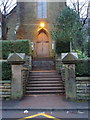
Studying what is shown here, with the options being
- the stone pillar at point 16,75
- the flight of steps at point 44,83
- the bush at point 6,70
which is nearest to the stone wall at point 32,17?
the flight of steps at point 44,83

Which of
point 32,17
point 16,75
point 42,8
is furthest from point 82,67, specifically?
point 42,8

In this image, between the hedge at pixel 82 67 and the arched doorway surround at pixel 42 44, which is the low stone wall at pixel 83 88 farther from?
the arched doorway surround at pixel 42 44

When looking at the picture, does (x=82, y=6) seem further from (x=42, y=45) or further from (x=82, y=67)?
(x=82, y=67)

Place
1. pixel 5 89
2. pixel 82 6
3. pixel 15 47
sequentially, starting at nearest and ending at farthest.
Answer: pixel 5 89, pixel 15 47, pixel 82 6

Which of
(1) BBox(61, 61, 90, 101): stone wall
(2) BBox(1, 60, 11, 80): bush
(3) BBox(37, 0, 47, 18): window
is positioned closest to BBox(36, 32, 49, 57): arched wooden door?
(3) BBox(37, 0, 47, 18): window

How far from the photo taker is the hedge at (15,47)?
13.3 meters

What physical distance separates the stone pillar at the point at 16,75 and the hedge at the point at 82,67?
2.98m

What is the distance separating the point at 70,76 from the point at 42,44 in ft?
42.4

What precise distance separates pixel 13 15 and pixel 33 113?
16.2 metres

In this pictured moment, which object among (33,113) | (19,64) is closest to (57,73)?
(19,64)

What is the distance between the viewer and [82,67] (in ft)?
31.7

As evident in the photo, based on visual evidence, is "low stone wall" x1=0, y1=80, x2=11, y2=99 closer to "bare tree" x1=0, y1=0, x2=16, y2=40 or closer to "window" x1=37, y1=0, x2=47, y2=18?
"bare tree" x1=0, y1=0, x2=16, y2=40

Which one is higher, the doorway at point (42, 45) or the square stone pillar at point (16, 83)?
the doorway at point (42, 45)

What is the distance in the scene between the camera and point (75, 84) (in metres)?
9.05
